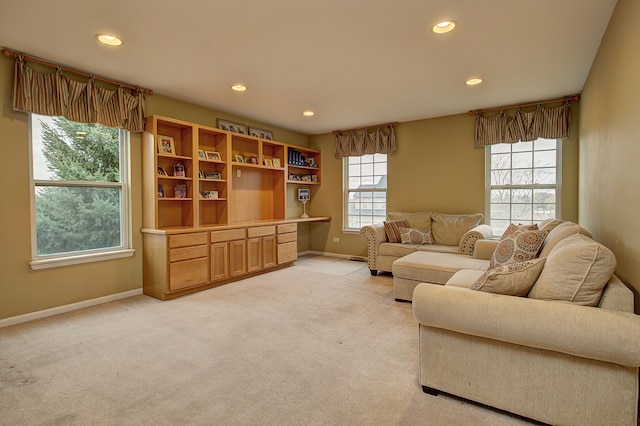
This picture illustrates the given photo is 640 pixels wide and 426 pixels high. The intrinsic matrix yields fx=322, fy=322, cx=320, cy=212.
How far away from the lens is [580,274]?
1640mm

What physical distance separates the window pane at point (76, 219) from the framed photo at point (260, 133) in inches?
92.6

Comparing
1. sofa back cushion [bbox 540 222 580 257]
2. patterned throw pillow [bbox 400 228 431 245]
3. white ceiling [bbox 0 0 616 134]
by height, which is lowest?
patterned throw pillow [bbox 400 228 431 245]

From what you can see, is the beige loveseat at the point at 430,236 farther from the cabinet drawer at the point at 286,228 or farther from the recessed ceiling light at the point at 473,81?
the recessed ceiling light at the point at 473,81

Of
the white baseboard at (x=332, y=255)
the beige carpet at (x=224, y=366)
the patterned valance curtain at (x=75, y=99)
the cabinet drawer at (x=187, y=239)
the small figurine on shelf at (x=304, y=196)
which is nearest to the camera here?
the beige carpet at (x=224, y=366)

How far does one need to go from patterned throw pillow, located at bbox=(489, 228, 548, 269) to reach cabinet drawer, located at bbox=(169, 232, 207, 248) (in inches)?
129

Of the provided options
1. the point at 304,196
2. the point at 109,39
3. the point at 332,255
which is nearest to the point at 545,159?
the point at 332,255

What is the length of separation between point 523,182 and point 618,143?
271 centimetres

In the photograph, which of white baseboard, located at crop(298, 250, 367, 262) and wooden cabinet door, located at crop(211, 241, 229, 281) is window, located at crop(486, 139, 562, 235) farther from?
wooden cabinet door, located at crop(211, 241, 229, 281)

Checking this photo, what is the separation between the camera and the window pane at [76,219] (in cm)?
330

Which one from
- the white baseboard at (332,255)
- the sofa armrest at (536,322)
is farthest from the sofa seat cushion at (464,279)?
the white baseboard at (332,255)

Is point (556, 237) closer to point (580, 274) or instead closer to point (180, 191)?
point (580, 274)

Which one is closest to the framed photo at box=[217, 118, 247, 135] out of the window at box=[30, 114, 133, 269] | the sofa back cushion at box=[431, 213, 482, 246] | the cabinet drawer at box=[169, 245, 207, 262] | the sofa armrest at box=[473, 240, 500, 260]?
the window at box=[30, 114, 133, 269]

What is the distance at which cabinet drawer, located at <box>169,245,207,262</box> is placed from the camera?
3.79 m

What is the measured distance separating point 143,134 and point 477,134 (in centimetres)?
467
